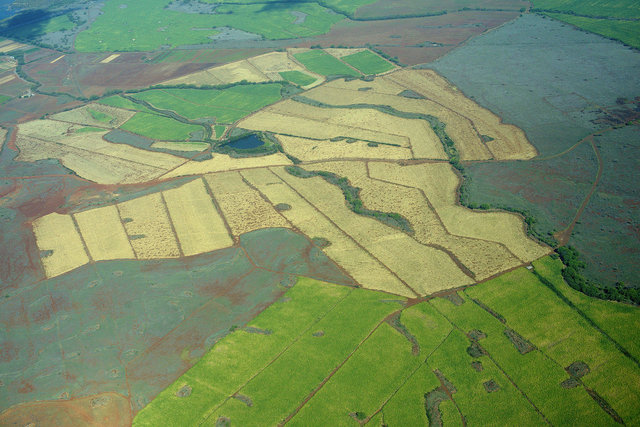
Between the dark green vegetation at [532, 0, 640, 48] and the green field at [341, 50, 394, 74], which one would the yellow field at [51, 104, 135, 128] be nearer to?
the green field at [341, 50, 394, 74]

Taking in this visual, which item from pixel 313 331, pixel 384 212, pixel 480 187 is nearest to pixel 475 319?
pixel 313 331

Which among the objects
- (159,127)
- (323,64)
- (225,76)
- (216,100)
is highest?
(323,64)

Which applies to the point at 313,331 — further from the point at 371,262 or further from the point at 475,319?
the point at 475,319

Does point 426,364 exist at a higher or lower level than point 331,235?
lower

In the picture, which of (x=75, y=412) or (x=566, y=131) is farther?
(x=566, y=131)

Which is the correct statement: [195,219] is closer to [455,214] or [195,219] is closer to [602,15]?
[455,214]

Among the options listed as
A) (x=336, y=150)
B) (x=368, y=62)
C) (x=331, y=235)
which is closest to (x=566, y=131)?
(x=336, y=150)
